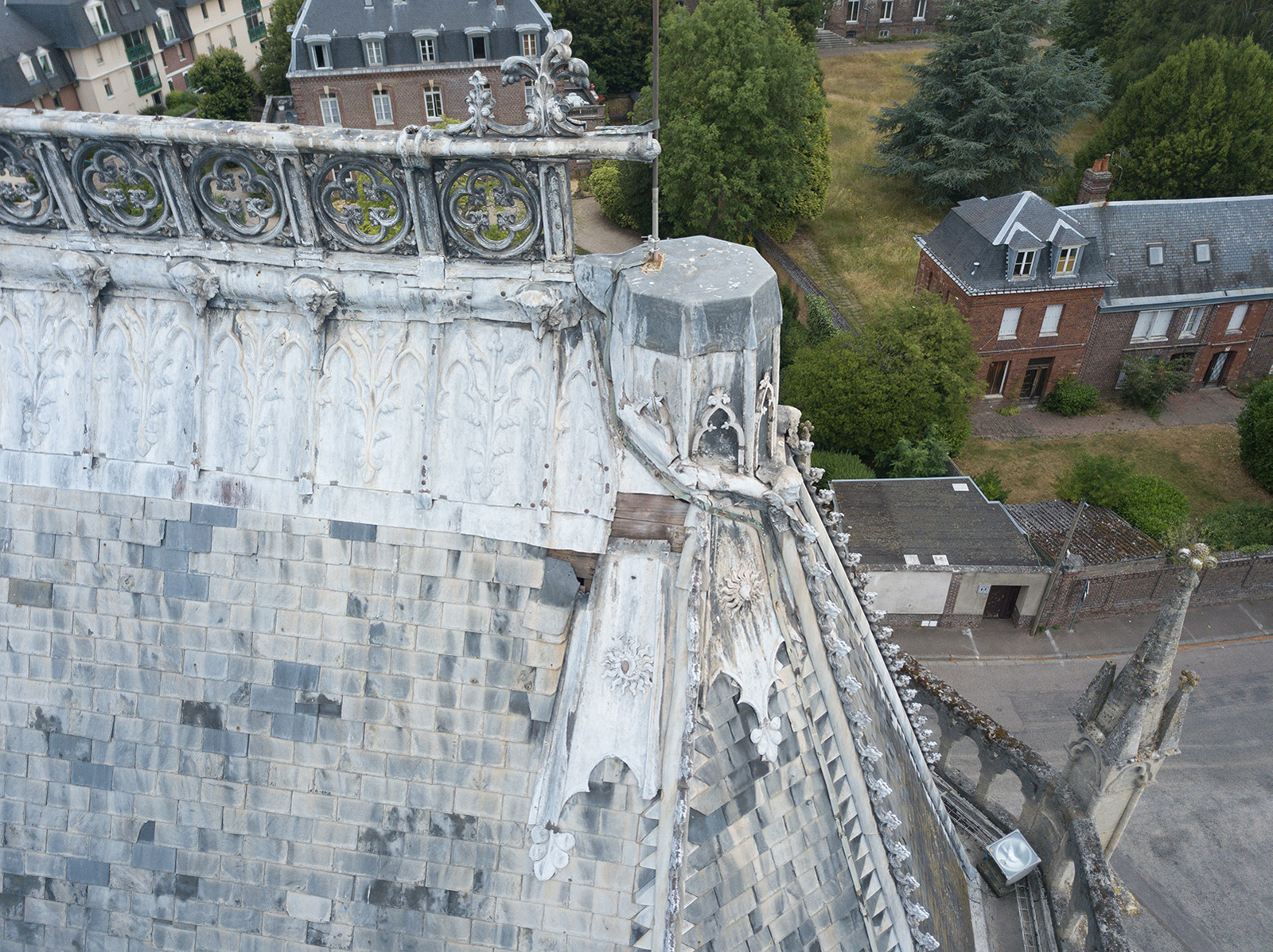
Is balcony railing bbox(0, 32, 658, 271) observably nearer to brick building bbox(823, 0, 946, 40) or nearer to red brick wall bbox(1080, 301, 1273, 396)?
red brick wall bbox(1080, 301, 1273, 396)

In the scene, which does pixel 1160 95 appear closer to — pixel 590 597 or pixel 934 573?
pixel 934 573

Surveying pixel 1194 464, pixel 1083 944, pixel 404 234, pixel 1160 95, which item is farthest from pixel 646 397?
pixel 1160 95

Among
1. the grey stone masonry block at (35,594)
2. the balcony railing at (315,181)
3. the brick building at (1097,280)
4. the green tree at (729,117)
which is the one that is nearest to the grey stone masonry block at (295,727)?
the grey stone masonry block at (35,594)

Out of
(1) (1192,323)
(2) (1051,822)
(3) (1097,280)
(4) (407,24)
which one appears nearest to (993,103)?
(3) (1097,280)

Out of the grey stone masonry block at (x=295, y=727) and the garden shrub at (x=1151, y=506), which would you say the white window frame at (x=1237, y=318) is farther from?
the grey stone masonry block at (x=295, y=727)

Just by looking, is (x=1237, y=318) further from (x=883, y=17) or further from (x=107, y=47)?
(x=107, y=47)

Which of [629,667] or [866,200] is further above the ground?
[629,667]
